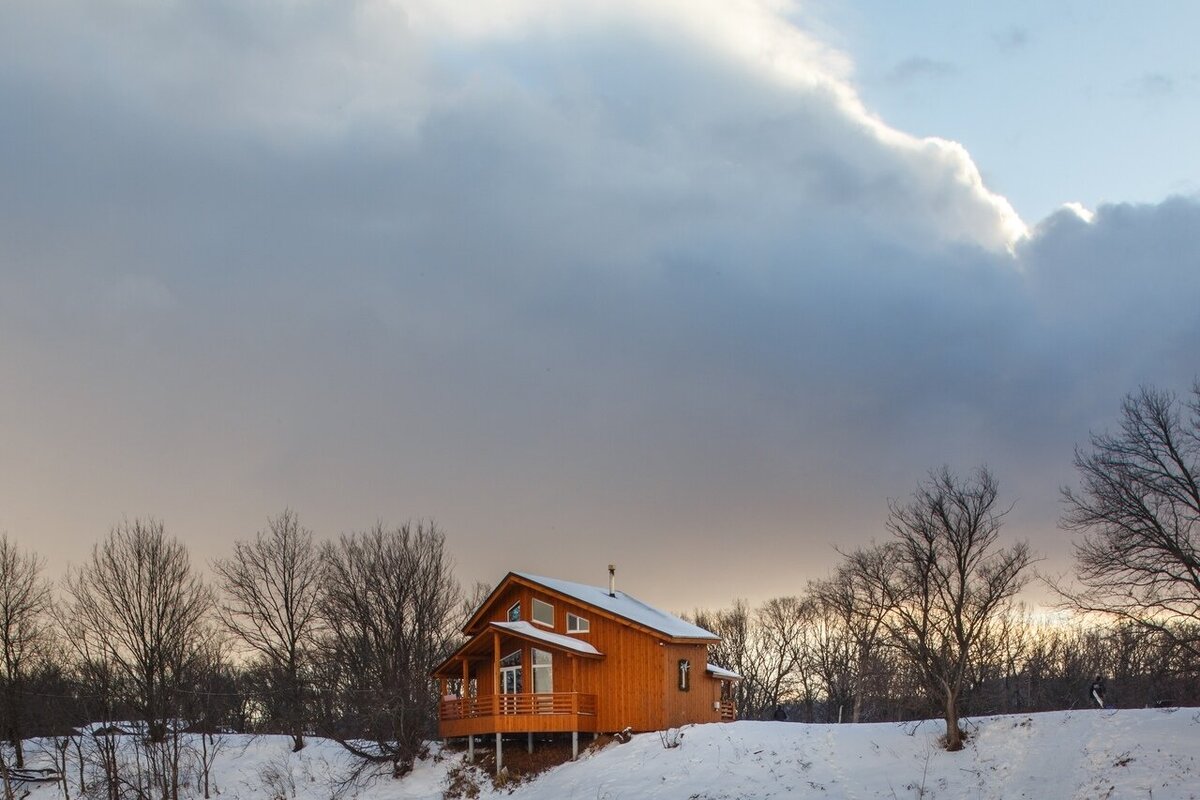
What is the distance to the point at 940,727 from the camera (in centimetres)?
3312

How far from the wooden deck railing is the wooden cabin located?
39mm

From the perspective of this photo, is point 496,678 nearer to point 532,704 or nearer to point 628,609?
point 532,704

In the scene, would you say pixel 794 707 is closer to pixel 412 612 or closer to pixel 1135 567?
pixel 412 612

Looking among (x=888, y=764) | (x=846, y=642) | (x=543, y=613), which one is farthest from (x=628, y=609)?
(x=846, y=642)

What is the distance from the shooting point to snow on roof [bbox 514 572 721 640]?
4075cm

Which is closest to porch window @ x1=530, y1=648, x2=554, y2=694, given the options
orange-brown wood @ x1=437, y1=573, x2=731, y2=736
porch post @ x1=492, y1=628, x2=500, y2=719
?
orange-brown wood @ x1=437, y1=573, x2=731, y2=736

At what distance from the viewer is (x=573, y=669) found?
4084 centimetres

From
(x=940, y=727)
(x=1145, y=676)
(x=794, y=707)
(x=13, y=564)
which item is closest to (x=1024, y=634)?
(x=794, y=707)

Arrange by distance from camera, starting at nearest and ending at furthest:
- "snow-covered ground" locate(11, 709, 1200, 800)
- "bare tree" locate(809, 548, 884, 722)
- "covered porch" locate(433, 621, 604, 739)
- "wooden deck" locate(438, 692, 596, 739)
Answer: "snow-covered ground" locate(11, 709, 1200, 800) → "wooden deck" locate(438, 692, 596, 739) → "covered porch" locate(433, 621, 604, 739) → "bare tree" locate(809, 548, 884, 722)

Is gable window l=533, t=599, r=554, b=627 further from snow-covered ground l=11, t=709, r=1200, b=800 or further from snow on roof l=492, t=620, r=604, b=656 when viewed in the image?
snow-covered ground l=11, t=709, r=1200, b=800

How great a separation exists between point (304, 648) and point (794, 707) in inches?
1678

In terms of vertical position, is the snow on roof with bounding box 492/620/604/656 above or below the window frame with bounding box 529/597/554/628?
below

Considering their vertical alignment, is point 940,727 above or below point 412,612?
below

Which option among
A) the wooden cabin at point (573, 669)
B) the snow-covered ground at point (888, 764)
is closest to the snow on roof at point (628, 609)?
the wooden cabin at point (573, 669)
